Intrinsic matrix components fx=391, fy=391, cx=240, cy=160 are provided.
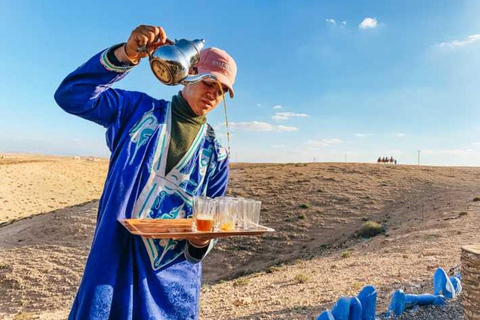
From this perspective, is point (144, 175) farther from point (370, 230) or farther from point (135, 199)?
point (370, 230)

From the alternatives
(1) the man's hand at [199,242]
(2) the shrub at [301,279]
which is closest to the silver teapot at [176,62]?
(1) the man's hand at [199,242]

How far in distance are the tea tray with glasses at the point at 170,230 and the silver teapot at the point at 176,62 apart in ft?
1.92

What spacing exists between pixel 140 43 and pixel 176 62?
157 mm

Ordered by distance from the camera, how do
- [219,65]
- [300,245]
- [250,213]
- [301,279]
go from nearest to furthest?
[219,65] < [250,213] < [301,279] < [300,245]

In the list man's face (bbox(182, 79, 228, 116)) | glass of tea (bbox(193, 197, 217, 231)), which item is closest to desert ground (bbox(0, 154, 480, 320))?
glass of tea (bbox(193, 197, 217, 231))

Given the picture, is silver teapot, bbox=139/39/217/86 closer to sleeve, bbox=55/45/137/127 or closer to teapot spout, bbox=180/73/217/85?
teapot spout, bbox=180/73/217/85

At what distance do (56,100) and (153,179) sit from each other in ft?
1.66

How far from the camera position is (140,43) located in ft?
5.02

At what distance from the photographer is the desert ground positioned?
6516 millimetres

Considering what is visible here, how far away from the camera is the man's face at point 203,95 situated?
1770 mm

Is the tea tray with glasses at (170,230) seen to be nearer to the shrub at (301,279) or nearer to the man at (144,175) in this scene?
the man at (144,175)

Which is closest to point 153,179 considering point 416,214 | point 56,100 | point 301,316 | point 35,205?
point 56,100

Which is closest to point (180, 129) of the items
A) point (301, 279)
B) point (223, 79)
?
point (223, 79)

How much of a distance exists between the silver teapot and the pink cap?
2.4 inches
